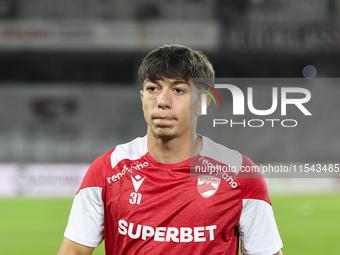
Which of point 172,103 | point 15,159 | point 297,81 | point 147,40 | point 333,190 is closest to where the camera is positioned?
point 172,103

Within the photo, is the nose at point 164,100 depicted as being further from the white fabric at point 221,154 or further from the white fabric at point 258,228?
the white fabric at point 258,228

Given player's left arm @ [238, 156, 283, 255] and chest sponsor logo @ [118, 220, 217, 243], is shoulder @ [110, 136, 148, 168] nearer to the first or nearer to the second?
chest sponsor logo @ [118, 220, 217, 243]

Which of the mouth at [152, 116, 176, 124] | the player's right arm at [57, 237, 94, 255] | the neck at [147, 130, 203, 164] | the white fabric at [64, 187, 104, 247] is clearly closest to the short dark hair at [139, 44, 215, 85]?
the mouth at [152, 116, 176, 124]

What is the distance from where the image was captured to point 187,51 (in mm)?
1857

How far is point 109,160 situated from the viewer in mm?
1930

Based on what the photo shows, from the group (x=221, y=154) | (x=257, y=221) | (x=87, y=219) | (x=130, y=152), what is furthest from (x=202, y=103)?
(x=87, y=219)

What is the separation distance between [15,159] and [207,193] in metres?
12.3

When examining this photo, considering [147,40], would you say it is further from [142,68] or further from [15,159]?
[142,68]

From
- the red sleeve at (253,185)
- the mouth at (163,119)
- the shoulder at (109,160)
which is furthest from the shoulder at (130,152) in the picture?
the red sleeve at (253,185)

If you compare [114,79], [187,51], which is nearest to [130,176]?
[187,51]

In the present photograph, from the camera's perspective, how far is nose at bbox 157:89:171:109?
5.57 feet

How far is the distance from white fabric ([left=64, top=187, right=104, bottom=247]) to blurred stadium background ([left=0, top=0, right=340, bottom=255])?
29.7 feet

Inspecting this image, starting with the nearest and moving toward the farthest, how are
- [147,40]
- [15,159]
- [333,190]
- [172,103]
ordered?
[172,103], [333,190], [15,159], [147,40]

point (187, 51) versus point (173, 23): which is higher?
point (173, 23)
